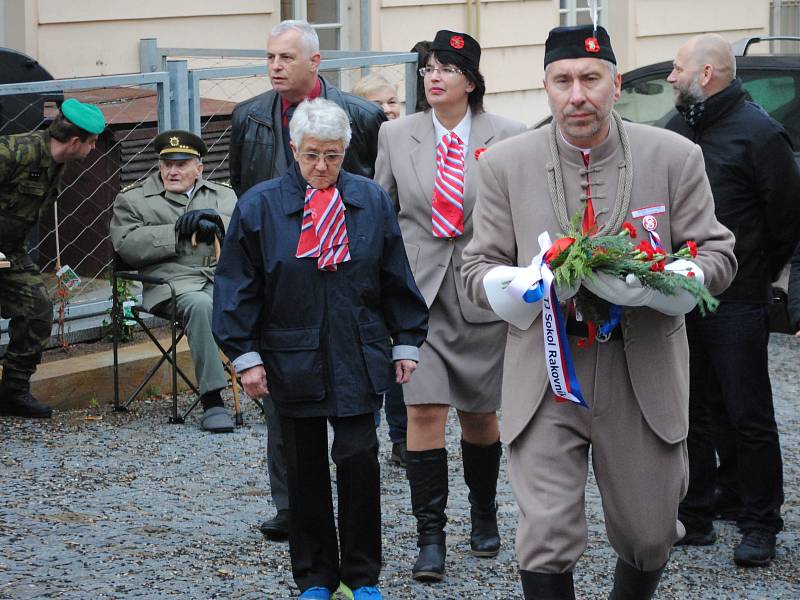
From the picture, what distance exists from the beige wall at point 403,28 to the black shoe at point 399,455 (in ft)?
15.5

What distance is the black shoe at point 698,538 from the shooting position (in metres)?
6.01

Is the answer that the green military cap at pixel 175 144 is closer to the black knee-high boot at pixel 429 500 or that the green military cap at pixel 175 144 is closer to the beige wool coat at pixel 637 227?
the black knee-high boot at pixel 429 500

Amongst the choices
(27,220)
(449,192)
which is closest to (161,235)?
(27,220)

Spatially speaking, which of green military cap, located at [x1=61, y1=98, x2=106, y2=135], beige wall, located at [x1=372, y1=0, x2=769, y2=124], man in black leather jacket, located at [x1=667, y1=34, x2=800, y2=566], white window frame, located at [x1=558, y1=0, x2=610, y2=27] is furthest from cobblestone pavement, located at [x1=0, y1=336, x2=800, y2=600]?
white window frame, located at [x1=558, y1=0, x2=610, y2=27]

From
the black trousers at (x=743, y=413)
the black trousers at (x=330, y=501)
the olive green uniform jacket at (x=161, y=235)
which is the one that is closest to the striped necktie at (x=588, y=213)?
the black trousers at (x=330, y=501)

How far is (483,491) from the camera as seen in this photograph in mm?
5797

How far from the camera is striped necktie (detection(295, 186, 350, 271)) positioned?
4.95 meters

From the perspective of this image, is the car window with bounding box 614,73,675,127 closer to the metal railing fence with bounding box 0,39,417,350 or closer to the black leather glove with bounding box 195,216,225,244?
the metal railing fence with bounding box 0,39,417,350

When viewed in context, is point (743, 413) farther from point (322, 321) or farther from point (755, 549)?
point (322, 321)

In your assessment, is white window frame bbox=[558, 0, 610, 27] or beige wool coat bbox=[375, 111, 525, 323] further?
white window frame bbox=[558, 0, 610, 27]

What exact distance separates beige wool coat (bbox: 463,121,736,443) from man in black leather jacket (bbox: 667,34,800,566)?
1.49 m

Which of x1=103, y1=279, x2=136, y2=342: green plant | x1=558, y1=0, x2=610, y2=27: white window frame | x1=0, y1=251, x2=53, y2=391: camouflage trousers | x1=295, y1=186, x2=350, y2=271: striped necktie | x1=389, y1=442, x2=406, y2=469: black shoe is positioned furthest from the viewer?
x1=558, y1=0, x2=610, y2=27: white window frame

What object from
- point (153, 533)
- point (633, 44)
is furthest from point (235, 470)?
point (633, 44)

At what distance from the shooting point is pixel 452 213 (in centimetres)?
577
